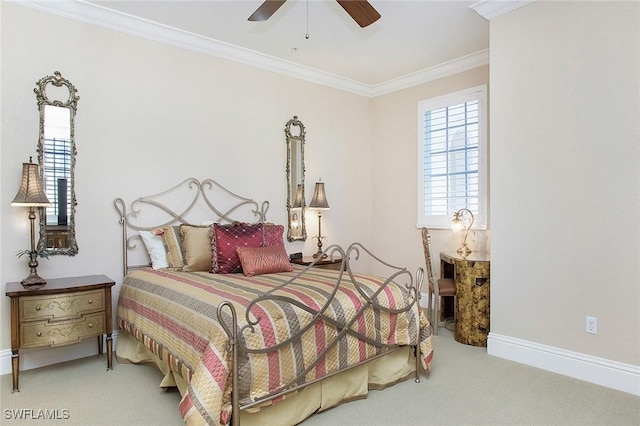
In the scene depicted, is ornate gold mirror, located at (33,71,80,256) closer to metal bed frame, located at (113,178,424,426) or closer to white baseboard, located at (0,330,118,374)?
metal bed frame, located at (113,178,424,426)

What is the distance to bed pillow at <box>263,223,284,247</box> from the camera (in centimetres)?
366

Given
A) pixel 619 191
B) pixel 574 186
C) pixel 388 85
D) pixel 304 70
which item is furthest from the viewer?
pixel 388 85

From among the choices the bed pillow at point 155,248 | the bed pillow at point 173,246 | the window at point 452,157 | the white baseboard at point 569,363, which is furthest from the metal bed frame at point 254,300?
the window at point 452,157

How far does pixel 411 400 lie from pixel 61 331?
2.42 meters

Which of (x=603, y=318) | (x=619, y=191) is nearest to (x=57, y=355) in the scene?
(x=603, y=318)

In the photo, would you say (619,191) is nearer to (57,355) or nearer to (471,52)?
(471,52)

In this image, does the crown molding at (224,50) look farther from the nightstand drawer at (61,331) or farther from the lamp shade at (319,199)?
the nightstand drawer at (61,331)

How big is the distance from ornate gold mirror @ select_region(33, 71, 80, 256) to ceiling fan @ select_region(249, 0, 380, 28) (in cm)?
180

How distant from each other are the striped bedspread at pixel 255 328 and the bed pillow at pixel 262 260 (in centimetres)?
9

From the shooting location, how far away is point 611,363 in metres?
2.75

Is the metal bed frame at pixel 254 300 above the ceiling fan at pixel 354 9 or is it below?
below

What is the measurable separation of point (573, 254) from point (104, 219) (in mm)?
3739

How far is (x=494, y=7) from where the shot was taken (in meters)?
3.32

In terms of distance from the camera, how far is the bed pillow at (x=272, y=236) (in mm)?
3657
